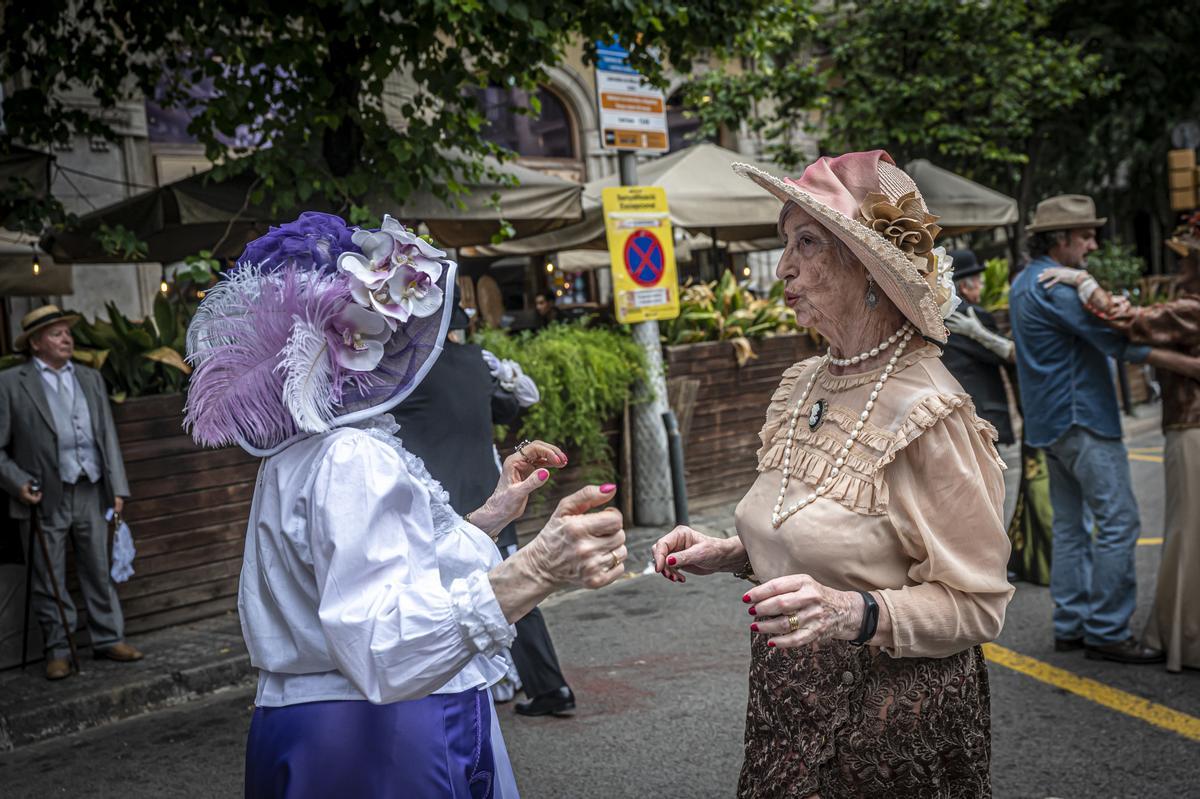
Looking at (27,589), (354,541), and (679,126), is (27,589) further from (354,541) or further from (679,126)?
(679,126)

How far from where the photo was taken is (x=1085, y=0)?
2048cm

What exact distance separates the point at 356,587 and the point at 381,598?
5 cm

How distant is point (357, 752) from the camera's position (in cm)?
203

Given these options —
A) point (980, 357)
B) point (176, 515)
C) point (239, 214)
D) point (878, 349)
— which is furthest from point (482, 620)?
point (239, 214)

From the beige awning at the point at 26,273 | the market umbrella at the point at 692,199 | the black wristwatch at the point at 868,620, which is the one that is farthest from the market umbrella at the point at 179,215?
the black wristwatch at the point at 868,620

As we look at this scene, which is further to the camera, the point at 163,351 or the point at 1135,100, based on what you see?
the point at 1135,100

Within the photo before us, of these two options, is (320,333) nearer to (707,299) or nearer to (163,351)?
(163,351)

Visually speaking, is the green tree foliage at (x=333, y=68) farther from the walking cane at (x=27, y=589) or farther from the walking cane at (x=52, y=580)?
the walking cane at (x=27, y=589)

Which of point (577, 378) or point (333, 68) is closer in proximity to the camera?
point (333, 68)

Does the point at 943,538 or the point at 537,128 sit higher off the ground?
the point at 537,128

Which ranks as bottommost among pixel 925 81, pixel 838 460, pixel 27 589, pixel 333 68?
pixel 27 589

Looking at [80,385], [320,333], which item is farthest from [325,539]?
[80,385]

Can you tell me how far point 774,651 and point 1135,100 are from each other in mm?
21273

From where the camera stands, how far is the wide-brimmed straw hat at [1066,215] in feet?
17.2
